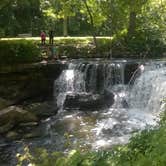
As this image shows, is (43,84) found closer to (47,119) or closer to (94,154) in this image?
(47,119)

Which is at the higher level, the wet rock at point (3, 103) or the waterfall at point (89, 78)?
the waterfall at point (89, 78)

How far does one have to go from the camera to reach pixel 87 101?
16.9 meters

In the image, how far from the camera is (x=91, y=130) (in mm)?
13367

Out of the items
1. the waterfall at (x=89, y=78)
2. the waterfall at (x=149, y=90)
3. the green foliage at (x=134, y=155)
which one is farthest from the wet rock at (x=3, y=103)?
the green foliage at (x=134, y=155)

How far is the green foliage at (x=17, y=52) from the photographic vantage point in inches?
728

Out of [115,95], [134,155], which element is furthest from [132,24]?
[134,155]

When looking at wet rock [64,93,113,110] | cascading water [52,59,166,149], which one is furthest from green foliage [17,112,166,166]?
wet rock [64,93,113,110]

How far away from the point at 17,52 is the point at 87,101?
4.60 metres

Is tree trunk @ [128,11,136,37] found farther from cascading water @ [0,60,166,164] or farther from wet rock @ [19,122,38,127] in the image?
wet rock @ [19,122,38,127]

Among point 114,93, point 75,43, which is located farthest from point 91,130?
point 75,43

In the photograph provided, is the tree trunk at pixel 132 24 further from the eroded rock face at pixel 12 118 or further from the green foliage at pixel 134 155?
the green foliage at pixel 134 155

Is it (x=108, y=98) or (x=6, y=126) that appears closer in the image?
(x=6, y=126)

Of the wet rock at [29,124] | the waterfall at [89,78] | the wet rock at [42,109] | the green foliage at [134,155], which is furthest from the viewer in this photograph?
the waterfall at [89,78]

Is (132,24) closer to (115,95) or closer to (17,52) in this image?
(115,95)
